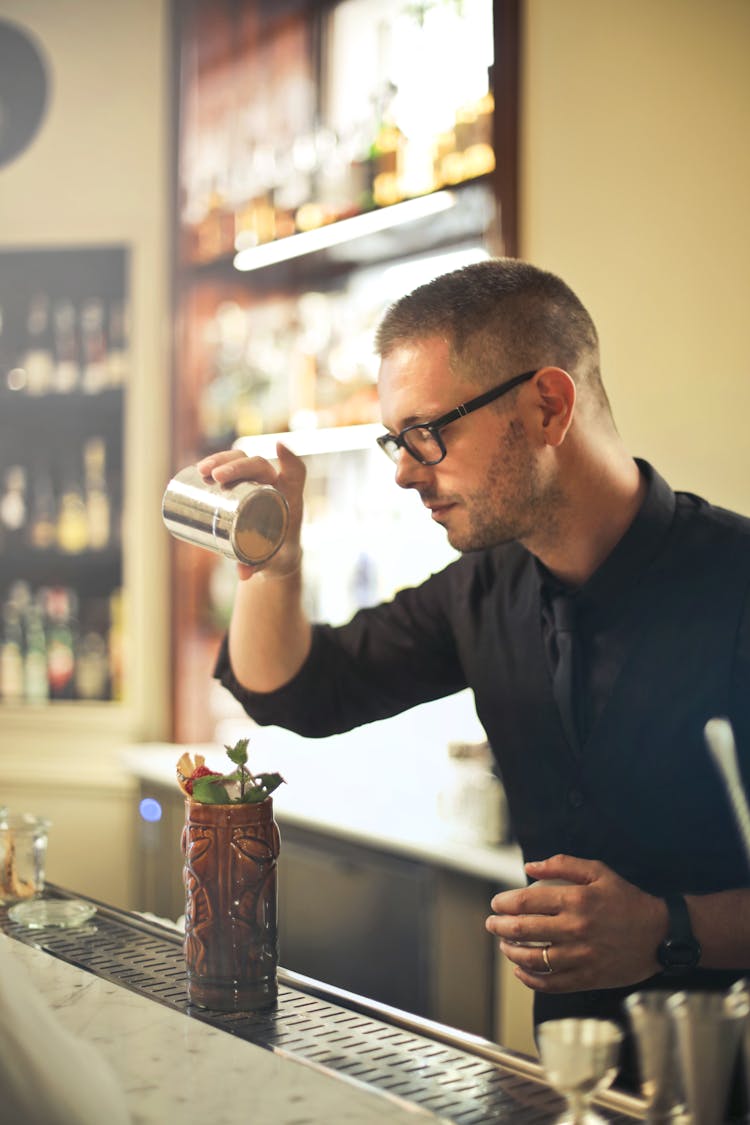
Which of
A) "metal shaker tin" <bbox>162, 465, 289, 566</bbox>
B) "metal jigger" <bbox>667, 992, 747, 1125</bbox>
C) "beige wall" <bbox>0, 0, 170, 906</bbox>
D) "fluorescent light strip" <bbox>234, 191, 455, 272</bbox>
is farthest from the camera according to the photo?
"beige wall" <bbox>0, 0, 170, 906</bbox>

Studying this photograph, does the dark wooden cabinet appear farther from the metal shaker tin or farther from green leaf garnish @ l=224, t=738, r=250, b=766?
green leaf garnish @ l=224, t=738, r=250, b=766

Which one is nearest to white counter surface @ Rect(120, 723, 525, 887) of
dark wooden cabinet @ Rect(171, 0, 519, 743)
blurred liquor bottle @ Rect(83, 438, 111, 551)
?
dark wooden cabinet @ Rect(171, 0, 519, 743)

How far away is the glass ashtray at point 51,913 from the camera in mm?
1403

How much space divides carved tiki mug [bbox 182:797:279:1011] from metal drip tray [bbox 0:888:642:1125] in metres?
0.02

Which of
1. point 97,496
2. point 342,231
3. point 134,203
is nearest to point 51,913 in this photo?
point 342,231

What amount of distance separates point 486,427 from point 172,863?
222 cm

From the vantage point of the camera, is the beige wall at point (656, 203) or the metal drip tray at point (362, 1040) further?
the beige wall at point (656, 203)

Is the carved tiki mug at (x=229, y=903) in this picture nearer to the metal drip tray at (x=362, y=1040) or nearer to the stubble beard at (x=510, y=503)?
the metal drip tray at (x=362, y=1040)

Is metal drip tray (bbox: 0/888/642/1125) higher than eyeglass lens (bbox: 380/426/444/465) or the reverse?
the reverse

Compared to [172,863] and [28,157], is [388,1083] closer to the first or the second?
[172,863]

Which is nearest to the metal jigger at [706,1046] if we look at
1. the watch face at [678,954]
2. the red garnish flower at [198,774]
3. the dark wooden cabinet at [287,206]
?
the watch face at [678,954]

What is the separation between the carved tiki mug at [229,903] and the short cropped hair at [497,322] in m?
0.66

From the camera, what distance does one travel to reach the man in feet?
4.88

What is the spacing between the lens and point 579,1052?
795mm
